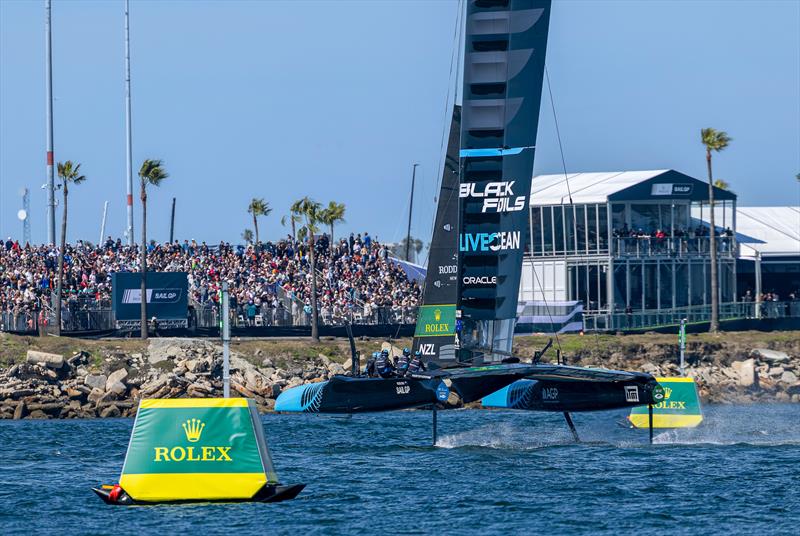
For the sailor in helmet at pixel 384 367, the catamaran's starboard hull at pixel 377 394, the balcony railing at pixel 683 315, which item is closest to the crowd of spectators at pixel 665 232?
the balcony railing at pixel 683 315

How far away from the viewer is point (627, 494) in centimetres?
2345

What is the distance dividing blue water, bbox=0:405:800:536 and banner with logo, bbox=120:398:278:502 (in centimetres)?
47

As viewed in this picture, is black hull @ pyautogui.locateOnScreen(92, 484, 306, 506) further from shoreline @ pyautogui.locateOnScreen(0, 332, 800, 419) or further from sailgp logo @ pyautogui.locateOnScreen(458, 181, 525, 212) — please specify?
shoreline @ pyautogui.locateOnScreen(0, 332, 800, 419)

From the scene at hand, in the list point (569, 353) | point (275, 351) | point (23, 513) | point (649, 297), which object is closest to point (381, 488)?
point (23, 513)

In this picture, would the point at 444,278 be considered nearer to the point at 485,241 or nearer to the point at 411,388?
the point at 485,241

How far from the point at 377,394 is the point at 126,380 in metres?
19.9

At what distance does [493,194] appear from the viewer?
3138 centimetres

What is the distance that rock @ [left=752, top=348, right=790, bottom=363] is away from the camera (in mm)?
55656

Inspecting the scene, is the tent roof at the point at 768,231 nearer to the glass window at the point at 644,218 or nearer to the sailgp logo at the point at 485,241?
the glass window at the point at 644,218

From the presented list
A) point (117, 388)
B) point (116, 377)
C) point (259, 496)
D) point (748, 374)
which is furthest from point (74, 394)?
point (259, 496)

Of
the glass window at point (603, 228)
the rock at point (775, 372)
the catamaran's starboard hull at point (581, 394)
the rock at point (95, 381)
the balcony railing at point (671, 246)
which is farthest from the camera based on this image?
the balcony railing at point (671, 246)

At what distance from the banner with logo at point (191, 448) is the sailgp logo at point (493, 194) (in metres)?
12.3

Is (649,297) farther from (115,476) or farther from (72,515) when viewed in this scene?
(72,515)

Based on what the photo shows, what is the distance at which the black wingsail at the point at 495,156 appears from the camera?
31.0 m
